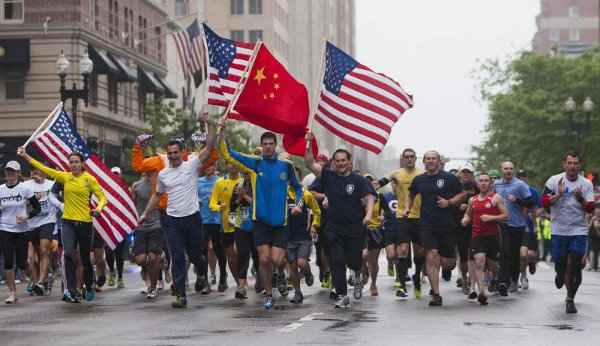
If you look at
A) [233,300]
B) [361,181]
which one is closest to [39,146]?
[233,300]

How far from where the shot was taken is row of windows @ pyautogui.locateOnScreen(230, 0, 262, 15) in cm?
9619

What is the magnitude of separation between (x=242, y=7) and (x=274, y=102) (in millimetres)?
79333

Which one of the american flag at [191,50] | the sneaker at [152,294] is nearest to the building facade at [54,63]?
the american flag at [191,50]

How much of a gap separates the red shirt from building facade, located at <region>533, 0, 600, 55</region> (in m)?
136

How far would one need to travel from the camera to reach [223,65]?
69.2 ft

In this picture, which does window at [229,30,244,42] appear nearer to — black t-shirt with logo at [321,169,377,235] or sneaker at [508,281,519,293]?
sneaker at [508,281,519,293]

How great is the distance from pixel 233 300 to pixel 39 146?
406 cm

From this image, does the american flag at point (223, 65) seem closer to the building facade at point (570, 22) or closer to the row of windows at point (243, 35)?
the row of windows at point (243, 35)

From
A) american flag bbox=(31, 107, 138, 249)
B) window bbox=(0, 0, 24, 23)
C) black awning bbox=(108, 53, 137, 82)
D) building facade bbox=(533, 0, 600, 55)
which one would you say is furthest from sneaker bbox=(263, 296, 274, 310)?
building facade bbox=(533, 0, 600, 55)

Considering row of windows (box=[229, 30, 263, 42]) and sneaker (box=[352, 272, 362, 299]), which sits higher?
row of windows (box=[229, 30, 263, 42])

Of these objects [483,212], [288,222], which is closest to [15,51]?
[483,212]

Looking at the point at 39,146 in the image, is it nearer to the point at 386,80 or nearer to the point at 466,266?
the point at 386,80

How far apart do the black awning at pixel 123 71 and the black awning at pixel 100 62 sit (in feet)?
3.50

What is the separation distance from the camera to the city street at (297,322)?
12.9 m
